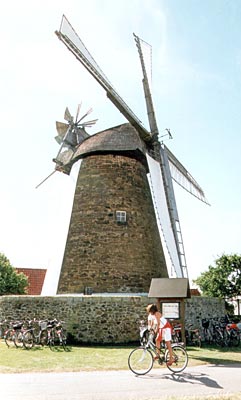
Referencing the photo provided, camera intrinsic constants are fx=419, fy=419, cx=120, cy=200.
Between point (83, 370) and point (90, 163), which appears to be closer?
point (83, 370)

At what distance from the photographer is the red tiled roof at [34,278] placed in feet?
99.7

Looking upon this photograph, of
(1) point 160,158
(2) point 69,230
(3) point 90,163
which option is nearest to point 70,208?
(2) point 69,230

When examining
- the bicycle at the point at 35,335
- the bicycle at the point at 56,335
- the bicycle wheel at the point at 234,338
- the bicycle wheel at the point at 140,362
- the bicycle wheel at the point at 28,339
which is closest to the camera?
the bicycle wheel at the point at 140,362

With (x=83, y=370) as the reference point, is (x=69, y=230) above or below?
above

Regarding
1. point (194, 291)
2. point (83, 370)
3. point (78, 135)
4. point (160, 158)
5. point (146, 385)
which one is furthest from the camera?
point (194, 291)

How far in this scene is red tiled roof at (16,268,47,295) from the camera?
99.7 feet

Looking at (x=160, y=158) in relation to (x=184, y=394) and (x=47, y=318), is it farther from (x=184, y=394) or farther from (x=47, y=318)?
(x=184, y=394)

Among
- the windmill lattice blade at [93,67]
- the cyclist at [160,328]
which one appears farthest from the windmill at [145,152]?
the cyclist at [160,328]

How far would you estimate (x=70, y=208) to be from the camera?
17.5m

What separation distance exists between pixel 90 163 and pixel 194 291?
2289 centimetres

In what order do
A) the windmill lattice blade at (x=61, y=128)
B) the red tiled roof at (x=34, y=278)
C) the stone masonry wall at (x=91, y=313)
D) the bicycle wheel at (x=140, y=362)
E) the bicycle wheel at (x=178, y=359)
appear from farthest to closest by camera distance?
the red tiled roof at (x=34, y=278) < the windmill lattice blade at (x=61, y=128) < the stone masonry wall at (x=91, y=313) < the bicycle wheel at (x=178, y=359) < the bicycle wheel at (x=140, y=362)

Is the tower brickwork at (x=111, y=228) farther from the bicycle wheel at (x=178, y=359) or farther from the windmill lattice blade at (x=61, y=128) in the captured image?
the bicycle wheel at (x=178, y=359)

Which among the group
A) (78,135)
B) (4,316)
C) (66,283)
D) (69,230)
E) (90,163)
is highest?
(78,135)

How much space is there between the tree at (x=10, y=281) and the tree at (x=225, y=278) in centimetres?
1136
